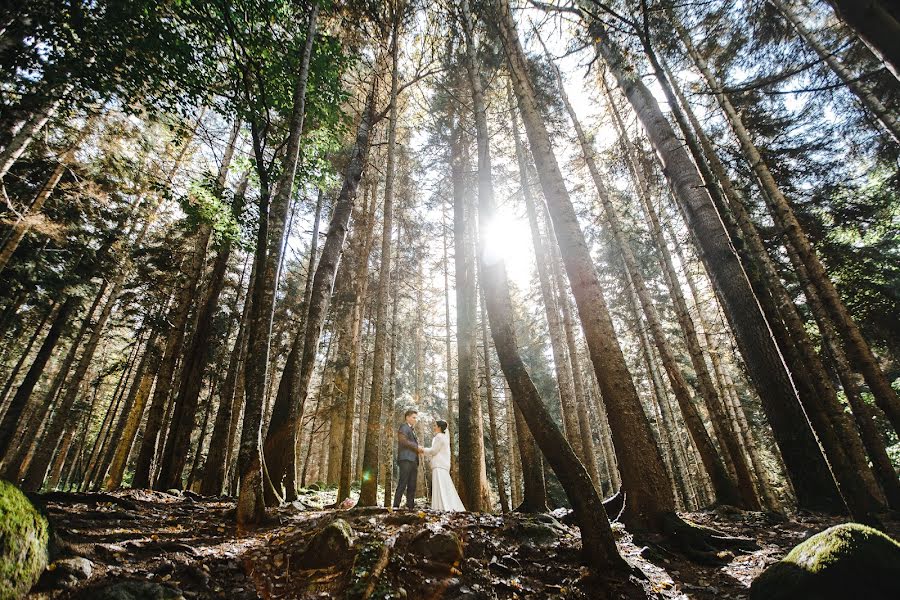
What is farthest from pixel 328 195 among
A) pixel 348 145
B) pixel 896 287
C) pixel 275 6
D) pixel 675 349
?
pixel 896 287

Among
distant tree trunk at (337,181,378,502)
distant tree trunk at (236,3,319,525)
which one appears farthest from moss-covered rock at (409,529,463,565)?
distant tree trunk at (337,181,378,502)

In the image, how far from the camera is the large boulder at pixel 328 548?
10.4 feet

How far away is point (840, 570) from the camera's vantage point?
7.60 ft

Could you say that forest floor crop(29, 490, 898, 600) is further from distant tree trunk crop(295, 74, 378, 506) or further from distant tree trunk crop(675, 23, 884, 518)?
distant tree trunk crop(295, 74, 378, 506)

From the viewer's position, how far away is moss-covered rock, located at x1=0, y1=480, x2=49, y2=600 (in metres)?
2.01

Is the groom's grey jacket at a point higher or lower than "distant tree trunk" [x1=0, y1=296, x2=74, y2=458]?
lower

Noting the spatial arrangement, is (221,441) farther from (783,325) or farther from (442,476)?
(783,325)

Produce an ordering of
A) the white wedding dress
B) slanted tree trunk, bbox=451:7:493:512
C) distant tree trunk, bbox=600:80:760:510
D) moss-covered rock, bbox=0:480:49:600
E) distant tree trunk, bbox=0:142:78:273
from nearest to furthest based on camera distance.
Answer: moss-covered rock, bbox=0:480:49:600
slanted tree trunk, bbox=451:7:493:512
distant tree trunk, bbox=600:80:760:510
the white wedding dress
distant tree trunk, bbox=0:142:78:273

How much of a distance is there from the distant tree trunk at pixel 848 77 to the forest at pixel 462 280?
0.53 ft

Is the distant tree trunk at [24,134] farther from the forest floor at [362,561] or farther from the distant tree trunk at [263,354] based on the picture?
the forest floor at [362,561]

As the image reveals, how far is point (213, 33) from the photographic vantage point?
6098 mm

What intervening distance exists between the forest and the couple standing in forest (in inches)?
2.9

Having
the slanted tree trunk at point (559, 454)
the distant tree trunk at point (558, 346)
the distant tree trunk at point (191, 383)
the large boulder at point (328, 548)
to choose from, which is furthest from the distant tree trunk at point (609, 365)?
the distant tree trunk at point (191, 383)

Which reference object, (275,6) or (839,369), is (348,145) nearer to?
(275,6)
